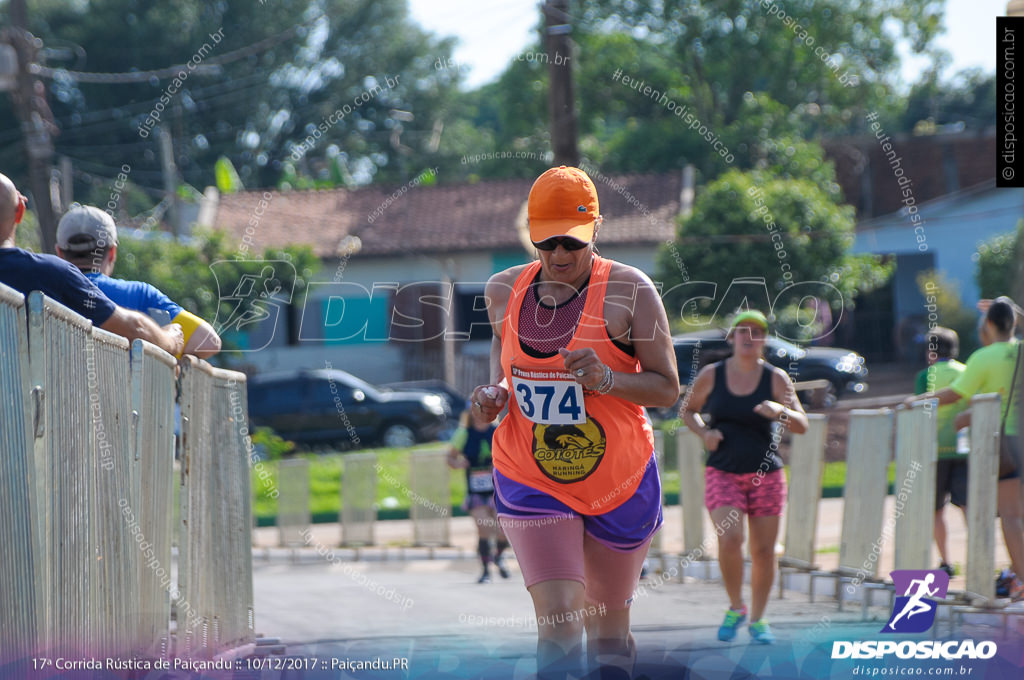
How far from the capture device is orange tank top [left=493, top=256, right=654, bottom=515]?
421 cm

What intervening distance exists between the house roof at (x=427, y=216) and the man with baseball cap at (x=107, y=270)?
22001 millimetres

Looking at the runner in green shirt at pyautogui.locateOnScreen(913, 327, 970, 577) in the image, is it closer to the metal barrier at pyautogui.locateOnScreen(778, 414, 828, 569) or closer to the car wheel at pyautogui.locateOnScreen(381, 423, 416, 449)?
the metal barrier at pyautogui.locateOnScreen(778, 414, 828, 569)

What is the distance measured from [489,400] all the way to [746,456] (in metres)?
3.23

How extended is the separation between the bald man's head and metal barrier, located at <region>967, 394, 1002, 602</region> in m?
4.88

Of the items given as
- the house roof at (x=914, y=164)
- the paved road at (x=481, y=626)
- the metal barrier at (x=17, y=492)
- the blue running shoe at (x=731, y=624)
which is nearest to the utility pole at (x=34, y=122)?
the paved road at (x=481, y=626)

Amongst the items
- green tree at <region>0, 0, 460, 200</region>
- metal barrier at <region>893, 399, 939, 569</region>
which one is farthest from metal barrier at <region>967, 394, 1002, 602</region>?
green tree at <region>0, 0, 460, 200</region>

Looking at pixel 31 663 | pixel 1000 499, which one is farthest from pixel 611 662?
pixel 1000 499

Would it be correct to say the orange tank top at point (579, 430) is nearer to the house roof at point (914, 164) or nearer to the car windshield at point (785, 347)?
the car windshield at point (785, 347)

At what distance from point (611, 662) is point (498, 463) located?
29.9 inches

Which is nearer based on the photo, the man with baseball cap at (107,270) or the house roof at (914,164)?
the man with baseball cap at (107,270)

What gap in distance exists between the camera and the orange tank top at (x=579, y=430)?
13.8ft

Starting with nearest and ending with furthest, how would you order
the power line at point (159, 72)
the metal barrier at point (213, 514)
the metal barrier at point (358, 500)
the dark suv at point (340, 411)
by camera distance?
the metal barrier at point (213, 514), the metal barrier at point (358, 500), the power line at point (159, 72), the dark suv at point (340, 411)

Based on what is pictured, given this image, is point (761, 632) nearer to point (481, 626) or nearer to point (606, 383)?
point (481, 626)

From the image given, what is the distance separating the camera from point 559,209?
13.9 feet
